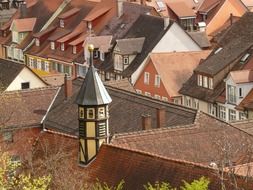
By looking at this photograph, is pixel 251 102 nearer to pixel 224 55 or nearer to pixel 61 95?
pixel 224 55

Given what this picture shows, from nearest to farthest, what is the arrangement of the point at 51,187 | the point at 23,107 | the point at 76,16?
the point at 51,187, the point at 23,107, the point at 76,16

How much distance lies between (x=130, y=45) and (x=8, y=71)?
16.6 metres

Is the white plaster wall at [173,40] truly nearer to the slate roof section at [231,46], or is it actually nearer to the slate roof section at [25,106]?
the slate roof section at [231,46]

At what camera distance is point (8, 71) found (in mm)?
70250

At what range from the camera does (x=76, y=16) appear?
322 ft

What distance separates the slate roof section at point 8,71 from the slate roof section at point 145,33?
13.8 meters

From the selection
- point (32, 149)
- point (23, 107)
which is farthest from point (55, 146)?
point (23, 107)

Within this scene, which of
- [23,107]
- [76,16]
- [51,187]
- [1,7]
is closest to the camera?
[51,187]

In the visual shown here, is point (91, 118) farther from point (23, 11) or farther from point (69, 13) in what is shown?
point (23, 11)

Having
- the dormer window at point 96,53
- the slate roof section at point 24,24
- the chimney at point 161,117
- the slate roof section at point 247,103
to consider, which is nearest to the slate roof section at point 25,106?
the chimney at point 161,117

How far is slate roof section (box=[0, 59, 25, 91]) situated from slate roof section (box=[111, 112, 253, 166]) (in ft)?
77.4

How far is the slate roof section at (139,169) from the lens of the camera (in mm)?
35750

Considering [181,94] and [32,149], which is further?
[181,94]

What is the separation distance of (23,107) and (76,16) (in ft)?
138
